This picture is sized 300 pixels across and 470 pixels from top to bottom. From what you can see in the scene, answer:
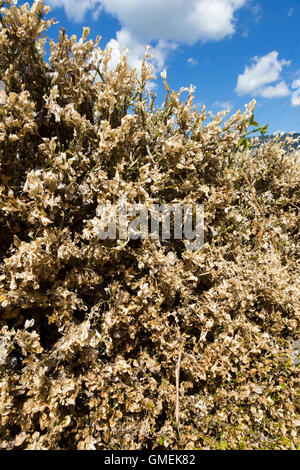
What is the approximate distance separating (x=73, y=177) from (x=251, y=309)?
179cm

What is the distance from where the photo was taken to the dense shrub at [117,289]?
65.2 inches

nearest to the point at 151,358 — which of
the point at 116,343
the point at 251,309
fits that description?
the point at 116,343

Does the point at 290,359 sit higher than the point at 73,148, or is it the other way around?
the point at 73,148

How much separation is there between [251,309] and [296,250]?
1039 millimetres

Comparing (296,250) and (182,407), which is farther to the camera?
(296,250)

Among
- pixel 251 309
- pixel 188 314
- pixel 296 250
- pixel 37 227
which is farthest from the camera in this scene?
pixel 296 250

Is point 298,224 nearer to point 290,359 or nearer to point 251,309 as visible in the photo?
point 251,309

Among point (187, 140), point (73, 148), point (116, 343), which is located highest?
point (187, 140)

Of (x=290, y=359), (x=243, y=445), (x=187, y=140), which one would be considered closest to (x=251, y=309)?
(x=290, y=359)

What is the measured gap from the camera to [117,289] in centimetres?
191

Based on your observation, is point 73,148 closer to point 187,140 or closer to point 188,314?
point 187,140

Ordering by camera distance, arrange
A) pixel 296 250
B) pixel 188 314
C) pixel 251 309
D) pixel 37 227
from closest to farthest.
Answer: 1. pixel 37 227
2. pixel 188 314
3. pixel 251 309
4. pixel 296 250

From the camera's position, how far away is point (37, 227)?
1859mm

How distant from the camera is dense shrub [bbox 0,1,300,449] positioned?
166 cm
